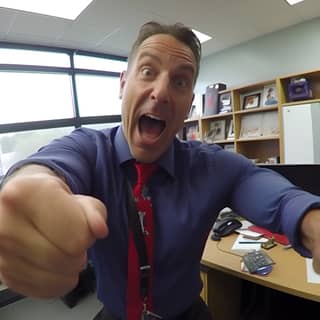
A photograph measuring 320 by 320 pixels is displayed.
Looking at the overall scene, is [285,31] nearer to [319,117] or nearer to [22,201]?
[319,117]

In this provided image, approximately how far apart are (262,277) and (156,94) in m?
0.95

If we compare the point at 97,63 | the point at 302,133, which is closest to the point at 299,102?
the point at 302,133

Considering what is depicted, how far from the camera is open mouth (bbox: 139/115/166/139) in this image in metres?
0.78

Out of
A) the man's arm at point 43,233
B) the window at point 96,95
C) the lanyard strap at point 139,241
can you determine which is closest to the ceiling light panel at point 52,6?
the window at point 96,95

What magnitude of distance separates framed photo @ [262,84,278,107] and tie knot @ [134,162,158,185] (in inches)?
134

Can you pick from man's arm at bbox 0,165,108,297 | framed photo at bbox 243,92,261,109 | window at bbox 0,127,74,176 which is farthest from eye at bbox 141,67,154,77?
framed photo at bbox 243,92,261,109

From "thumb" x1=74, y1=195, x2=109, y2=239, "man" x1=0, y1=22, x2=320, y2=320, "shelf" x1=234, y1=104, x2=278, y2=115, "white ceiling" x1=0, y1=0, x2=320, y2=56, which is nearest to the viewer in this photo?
"thumb" x1=74, y1=195, x2=109, y2=239

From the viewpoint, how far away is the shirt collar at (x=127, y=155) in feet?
2.49

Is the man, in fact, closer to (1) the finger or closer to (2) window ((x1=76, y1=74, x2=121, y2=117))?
(1) the finger

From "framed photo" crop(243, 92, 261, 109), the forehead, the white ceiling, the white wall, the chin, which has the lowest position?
the chin

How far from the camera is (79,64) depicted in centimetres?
430

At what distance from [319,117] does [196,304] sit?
3.04m

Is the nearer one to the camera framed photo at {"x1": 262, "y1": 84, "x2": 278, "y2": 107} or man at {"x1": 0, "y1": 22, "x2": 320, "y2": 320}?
man at {"x1": 0, "y1": 22, "x2": 320, "y2": 320}

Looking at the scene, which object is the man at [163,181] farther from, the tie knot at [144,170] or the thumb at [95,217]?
the thumb at [95,217]
